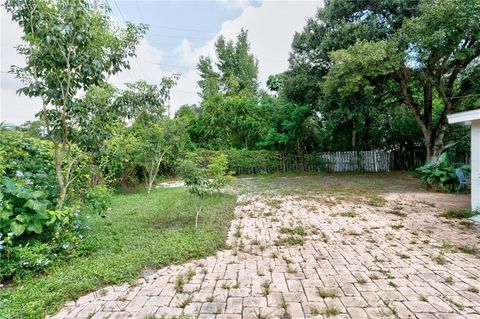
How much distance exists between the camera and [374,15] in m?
10.0

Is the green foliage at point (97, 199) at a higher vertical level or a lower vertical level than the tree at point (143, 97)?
lower

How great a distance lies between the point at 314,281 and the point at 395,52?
27.6 ft

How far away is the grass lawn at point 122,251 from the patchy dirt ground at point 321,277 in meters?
0.18

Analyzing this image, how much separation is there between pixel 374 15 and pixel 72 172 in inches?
436

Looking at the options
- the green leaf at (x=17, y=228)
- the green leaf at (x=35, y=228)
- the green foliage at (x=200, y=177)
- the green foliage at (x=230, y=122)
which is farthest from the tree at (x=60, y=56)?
the green foliage at (x=230, y=122)

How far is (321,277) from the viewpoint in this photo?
2770 mm

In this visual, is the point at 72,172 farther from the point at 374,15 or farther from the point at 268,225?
the point at 374,15

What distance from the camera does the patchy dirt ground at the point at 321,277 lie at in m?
2.22

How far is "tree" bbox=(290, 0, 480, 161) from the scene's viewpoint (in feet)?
24.6

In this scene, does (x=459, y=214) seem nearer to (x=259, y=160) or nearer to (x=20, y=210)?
(x=20, y=210)

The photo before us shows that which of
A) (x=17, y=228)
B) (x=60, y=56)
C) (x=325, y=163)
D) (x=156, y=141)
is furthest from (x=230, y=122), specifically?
(x=17, y=228)

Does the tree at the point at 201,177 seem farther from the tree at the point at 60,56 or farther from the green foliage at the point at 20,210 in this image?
the green foliage at the point at 20,210

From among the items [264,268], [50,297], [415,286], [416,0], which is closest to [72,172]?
[50,297]

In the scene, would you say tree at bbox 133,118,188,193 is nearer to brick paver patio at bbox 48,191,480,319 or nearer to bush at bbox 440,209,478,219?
brick paver patio at bbox 48,191,480,319
